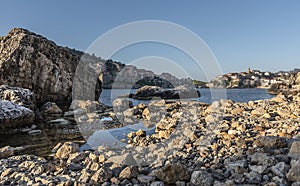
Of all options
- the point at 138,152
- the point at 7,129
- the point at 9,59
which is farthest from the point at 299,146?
the point at 9,59

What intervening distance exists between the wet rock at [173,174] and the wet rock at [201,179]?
8.8 inches

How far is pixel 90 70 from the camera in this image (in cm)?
3244

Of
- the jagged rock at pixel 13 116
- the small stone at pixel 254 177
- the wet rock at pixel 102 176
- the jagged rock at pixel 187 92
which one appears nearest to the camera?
the small stone at pixel 254 177

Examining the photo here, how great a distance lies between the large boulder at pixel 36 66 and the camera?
22.5 m

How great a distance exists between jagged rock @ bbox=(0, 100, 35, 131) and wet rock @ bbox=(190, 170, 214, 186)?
34.2ft

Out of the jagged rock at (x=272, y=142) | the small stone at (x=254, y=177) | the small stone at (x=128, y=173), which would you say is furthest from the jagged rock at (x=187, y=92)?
the small stone at (x=254, y=177)

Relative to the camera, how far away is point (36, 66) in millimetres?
23875

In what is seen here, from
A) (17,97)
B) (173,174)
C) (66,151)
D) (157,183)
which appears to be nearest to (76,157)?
(66,151)

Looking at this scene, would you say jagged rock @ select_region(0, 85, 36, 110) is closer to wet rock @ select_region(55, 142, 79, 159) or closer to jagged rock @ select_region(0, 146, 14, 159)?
jagged rock @ select_region(0, 146, 14, 159)

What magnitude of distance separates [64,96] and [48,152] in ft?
65.9

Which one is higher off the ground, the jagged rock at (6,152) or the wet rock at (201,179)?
the wet rock at (201,179)

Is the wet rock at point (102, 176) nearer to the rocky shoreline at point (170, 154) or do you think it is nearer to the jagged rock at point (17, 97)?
the rocky shoreline at point (170, 154)

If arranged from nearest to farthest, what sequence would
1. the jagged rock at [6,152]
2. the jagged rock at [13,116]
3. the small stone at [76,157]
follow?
the small stone at [76,157] < the jagged rock at [6,152] < the jagged rock at [13,116]

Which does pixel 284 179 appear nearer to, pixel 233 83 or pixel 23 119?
pixel 23 119
